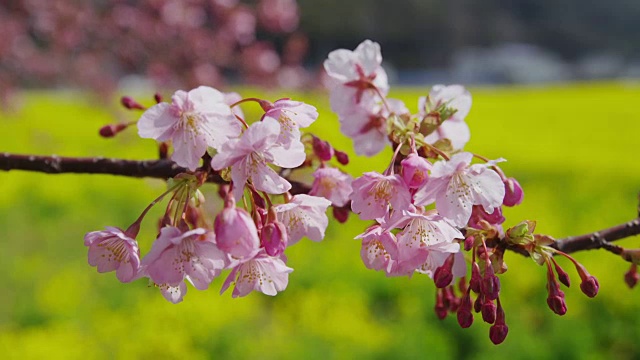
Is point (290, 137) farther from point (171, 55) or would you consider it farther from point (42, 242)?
point (42, 242)

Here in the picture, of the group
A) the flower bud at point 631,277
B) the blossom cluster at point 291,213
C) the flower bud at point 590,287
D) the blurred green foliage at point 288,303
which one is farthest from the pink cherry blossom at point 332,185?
the blurred green foliage at point 288,303

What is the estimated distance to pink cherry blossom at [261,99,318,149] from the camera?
587 mm

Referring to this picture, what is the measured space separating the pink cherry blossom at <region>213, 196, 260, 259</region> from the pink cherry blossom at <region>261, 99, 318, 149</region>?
0.10 m

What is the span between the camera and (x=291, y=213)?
639 millimetres

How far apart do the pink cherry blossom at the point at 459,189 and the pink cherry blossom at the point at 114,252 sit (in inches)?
10.2

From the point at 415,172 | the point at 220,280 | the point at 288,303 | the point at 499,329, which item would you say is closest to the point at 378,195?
the point at 415,172

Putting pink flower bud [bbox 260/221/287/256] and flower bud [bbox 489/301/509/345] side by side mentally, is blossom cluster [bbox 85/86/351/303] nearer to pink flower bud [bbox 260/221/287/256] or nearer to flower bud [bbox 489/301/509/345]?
pink flower bud [bbox 260/221/287/256]

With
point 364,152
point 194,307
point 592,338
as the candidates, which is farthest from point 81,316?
point 364,152

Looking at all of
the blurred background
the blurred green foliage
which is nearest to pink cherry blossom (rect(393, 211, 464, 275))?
the blurred background

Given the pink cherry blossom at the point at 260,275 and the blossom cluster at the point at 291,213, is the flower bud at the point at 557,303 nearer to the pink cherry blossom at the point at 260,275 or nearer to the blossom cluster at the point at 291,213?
the blossom cluster at the point at 291,213

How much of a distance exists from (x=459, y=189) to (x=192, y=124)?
23 cm

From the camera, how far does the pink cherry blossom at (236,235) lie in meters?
0.52

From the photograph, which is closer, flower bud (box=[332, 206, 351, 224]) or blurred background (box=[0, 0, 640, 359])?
flower bud (box=[332, 206, 351, 224])

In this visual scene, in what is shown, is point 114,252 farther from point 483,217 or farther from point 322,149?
point 483,217
